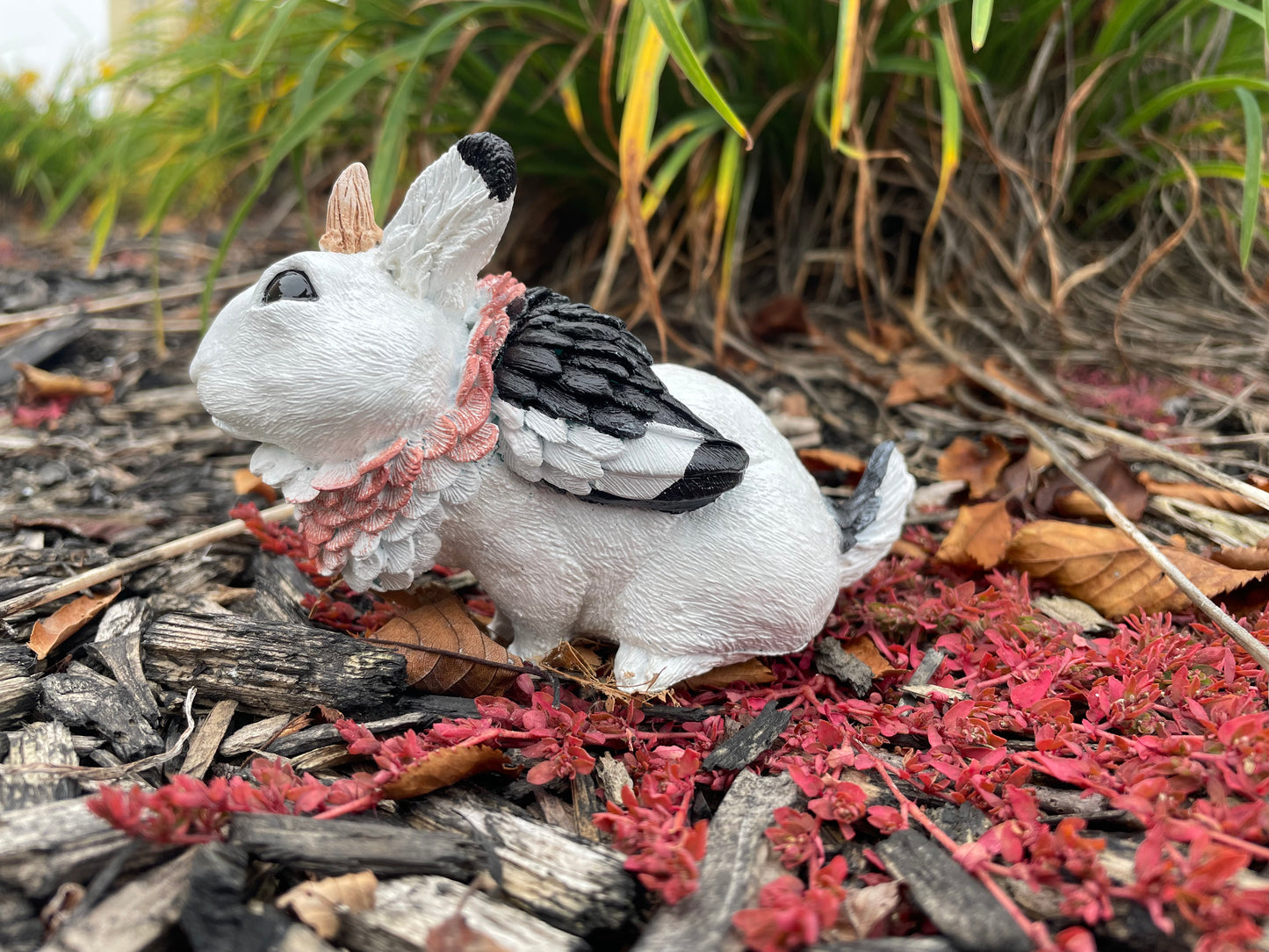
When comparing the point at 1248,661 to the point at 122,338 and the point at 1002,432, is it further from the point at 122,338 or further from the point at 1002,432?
the point at 122,338

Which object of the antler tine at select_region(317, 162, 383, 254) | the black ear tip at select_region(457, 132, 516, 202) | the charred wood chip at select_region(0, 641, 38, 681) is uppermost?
the black ear tip at select_region(457, 132, 516, 202)

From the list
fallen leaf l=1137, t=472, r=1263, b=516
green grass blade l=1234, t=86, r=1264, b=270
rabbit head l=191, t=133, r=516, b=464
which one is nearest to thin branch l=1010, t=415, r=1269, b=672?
fallen leaf l=1137, t=472, r=1263, b=516

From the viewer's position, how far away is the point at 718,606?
1.16 metres

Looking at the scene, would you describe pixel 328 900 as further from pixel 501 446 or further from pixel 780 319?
pixel 780 319

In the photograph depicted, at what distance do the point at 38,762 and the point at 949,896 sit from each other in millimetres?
990

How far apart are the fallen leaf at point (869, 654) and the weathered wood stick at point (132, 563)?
3.15 ft

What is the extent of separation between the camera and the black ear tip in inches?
39.6

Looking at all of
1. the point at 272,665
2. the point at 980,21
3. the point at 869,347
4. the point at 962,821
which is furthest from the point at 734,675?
the point at 869,347

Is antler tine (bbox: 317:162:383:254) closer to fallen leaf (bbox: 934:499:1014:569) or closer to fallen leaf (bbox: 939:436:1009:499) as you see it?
fallen leaf (bbox: 934:499:1014:569)

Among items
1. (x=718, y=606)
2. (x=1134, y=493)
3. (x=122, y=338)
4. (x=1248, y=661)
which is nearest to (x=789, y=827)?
(x=718, y=606)

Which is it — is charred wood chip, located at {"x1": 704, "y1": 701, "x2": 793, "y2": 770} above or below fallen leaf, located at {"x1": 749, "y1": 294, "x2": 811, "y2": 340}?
below

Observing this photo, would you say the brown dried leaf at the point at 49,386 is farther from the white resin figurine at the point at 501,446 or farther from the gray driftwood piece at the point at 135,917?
the gray driftwood piece at the point at 135,917

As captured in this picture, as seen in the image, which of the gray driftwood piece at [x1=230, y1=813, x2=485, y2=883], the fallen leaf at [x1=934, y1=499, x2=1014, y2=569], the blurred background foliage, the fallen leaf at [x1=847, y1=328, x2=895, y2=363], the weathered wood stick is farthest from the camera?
the fallen leaf at [x1=847, y1=328, x2=895, y2=363]

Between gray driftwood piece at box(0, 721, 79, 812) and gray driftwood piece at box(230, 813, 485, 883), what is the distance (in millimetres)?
250
